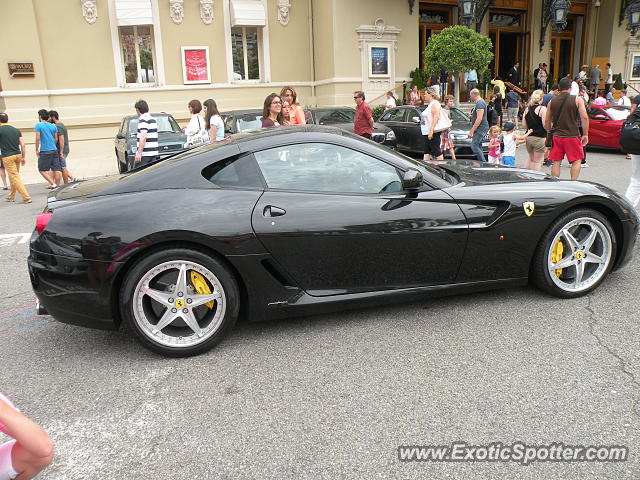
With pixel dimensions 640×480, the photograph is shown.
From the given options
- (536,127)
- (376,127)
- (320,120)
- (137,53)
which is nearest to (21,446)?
(536,127)

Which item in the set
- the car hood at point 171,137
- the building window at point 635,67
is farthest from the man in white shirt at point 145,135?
the building window at point 635,67

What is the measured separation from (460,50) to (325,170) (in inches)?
560

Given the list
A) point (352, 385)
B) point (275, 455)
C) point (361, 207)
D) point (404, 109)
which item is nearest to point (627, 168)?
point (404, 109)

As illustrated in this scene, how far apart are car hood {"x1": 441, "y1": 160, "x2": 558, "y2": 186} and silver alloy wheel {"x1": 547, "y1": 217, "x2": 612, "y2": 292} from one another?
1.48 feet

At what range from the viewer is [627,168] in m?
11.0

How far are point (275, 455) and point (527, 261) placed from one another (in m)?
2.42

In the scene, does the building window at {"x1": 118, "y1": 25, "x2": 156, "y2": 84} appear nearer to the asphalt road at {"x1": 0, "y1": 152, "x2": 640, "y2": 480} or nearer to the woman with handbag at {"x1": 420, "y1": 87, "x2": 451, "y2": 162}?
the woman with handbag at {"x1": 420, "y1": 87, "x2": 451, "y2": 162}

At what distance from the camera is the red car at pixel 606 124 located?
13117 mm

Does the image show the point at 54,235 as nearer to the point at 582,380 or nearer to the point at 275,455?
the point at 275,455

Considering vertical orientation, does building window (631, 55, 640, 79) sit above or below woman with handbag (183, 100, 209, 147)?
above

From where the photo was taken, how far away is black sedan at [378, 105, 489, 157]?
38.3ft

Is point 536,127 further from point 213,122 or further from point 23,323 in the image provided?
point 23,323

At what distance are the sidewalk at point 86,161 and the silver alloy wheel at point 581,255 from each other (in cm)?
1301

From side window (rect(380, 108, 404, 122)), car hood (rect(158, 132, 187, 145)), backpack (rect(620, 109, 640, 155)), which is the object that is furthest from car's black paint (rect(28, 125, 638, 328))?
side window (rect(380, 108, 404, 122))
